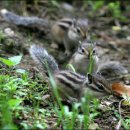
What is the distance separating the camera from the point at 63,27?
8.30m

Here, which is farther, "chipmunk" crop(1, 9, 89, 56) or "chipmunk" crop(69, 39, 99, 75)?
"chipmunk" crop(1, 9, 89, 56)

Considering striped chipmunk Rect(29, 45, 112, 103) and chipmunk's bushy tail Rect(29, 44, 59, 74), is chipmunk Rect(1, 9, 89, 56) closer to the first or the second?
chipmunk's bushy tail Rect(29, 44, 59, 74)

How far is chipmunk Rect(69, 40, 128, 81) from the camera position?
633cm

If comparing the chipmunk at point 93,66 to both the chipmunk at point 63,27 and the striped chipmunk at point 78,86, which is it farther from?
the striped chipmunk at point 78,86

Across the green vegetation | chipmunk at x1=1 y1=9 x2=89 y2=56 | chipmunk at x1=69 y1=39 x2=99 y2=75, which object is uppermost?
chipmunk at x1=1 y1=9 x2=89 y2=56

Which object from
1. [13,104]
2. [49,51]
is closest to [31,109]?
[13,104]

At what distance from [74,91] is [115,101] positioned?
2.27ft

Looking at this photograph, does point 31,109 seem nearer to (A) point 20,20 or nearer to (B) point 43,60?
(B) point 43,60

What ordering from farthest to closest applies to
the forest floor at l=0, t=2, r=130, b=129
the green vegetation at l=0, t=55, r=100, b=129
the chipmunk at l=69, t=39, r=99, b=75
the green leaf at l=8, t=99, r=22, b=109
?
the chipmunk at l=69, t=39, r=99, b=75 < the forest floor at l=0, t=2, r=130, b=129 < the green leaf at l=8, t=99, r=22, b=109 < the green vegetation at l=0, t=55, r=100, b=129

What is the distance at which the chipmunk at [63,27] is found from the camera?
7848mm

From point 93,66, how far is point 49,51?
1.67m

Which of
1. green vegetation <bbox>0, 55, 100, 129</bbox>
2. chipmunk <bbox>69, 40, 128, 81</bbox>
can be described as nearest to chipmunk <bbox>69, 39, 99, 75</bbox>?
chipmunk <bbox>69, 40, 128, 81</bbox>

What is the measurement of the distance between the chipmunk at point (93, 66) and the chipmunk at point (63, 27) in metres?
0.82

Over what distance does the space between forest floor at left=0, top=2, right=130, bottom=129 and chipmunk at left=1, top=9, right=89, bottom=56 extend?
136 millimetres
